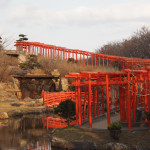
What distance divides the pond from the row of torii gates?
2.42 m

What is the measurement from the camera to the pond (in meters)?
15.2

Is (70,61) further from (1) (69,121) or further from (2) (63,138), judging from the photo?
(2) (63,138)

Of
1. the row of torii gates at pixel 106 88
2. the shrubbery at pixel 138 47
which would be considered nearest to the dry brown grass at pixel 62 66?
the row of torii gates at pixel 106 88

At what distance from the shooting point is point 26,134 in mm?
18531

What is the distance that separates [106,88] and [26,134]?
6.91m

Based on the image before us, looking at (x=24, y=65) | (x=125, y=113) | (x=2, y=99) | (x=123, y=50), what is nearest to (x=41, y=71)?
(x=24, y=65)

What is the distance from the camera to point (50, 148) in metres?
14.2

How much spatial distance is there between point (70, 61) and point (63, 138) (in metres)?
27.0

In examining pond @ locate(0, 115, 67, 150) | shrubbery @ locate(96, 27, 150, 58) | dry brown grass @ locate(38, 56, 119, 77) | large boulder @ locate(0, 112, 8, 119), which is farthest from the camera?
shrubbery @ locate(96, 27, 150, 58)

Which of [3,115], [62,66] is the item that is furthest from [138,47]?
[3,115]

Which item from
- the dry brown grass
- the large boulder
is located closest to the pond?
A: the large boulder

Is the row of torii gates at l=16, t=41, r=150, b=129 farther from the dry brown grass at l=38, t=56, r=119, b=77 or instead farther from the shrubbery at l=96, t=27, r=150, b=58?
the shrubbery at l=96, t=27, r=150, b=58

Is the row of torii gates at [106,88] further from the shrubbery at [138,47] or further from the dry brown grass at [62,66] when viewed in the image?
the shrubbery at [138,47]

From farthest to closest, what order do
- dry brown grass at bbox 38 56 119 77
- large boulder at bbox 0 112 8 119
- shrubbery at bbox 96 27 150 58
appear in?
shrubbery at bbox 96 27 150 58 < dry brown grass at bbox 38 56 119 77 < large boulder at bbox 0 112 8 119
